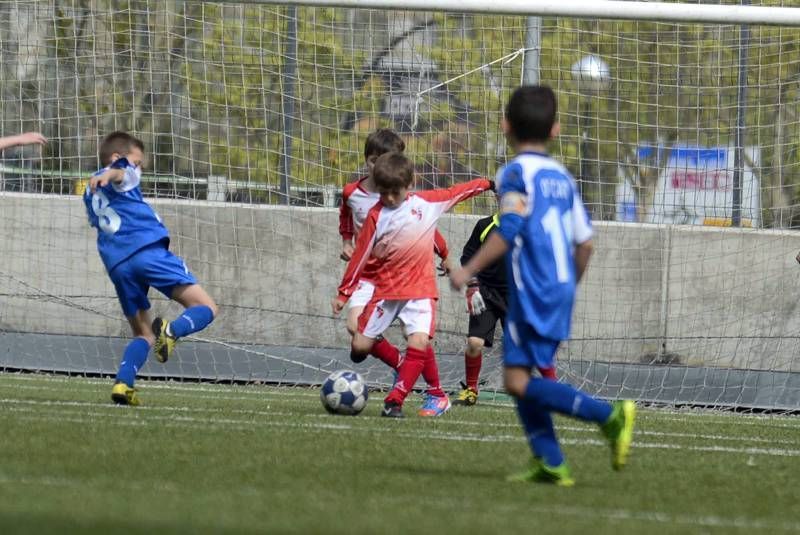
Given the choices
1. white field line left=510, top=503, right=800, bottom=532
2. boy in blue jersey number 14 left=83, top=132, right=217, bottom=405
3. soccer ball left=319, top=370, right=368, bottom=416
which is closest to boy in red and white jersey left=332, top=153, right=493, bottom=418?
soccer ball left=319, top=370, right=368, bottom=416

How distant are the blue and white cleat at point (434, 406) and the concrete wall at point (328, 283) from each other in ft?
12.2

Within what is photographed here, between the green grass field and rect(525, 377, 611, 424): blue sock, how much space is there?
28 cm

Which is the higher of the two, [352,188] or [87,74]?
[87,74]

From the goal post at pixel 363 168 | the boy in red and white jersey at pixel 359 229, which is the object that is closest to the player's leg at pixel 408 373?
the boy in red and white jersey at pixel 359 229

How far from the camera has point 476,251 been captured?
463 inches

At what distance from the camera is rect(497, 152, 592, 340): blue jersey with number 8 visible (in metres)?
6.03

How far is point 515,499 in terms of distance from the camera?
549cm

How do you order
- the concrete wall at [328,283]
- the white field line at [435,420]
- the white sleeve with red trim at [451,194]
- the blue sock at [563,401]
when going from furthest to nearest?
the concrete wall at [328,283] < the white sleeve with red trim at [451,194] < the white field line at [435,420] < the blue sock at [563,401]

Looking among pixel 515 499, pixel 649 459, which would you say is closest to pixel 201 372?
pixel 649 459

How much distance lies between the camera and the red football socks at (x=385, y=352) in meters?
9.91

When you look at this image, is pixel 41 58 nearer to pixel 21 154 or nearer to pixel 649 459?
pixel 21 154

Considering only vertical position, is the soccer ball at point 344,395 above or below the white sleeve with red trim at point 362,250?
below

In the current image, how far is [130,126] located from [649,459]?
7972 millimetres

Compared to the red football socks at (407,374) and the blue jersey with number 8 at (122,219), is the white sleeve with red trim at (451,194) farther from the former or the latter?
the blue jersey with number 8 at (122,219)
